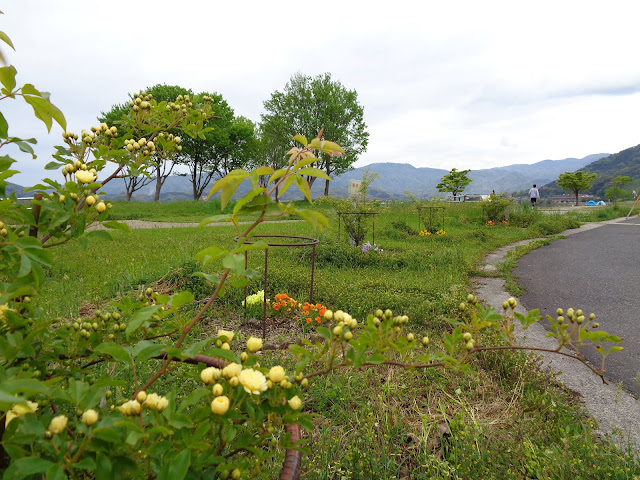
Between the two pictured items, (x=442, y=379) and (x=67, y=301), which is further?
(x=67, y=301)

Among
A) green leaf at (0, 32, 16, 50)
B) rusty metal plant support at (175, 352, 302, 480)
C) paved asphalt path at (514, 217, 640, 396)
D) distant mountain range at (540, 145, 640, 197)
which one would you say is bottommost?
paved asphalt path at (514, 217, 640, 396)

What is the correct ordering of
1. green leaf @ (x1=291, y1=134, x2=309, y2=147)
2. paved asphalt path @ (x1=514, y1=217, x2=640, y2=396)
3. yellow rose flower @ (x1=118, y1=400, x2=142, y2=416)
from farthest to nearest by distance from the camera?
paved asphalt path @ (x1=514, y1=217, x2=640, y2=396) → green leaf @ (x1=291, y1=134, x2=309, y2=147) → yellow rose flower @ (x1=118, y1=400, x2=142, y2=416)

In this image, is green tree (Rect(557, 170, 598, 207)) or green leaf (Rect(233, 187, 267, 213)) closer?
green leaf (Rect(233, 187, 267, 213))

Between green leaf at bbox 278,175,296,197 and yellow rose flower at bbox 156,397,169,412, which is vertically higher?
green leaf at bbox 278,175,296,197

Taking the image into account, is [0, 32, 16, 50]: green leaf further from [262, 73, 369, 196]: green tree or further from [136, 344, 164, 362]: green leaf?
[262, 73, 369, 196]: green tree

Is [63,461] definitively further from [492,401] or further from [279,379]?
[492,401]

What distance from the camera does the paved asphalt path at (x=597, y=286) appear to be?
2.71 metres

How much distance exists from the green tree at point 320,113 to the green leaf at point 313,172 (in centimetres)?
3150

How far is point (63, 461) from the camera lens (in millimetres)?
572

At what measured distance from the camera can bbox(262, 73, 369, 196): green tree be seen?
105ft

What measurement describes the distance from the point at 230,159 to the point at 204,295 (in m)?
30.4

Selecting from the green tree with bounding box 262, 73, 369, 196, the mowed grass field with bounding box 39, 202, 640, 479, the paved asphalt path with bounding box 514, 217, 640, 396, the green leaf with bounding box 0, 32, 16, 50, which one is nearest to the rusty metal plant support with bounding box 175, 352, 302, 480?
the mowed grass field with bounding box 39, 202, 640, 479

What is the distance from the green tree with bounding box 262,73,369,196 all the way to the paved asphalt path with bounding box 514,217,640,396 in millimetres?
25756

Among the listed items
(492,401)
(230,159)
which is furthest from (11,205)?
(230,159)
